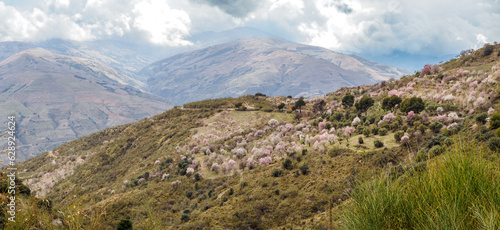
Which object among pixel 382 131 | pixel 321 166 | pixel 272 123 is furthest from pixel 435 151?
pixel 272 123

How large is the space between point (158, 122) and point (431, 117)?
57.4 m

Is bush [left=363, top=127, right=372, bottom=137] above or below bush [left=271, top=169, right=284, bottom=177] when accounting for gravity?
above

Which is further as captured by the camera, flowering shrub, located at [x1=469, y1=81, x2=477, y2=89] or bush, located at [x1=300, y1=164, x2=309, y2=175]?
flowering shrub, located at [x1=469, y1=81, x2=477, y2=89]

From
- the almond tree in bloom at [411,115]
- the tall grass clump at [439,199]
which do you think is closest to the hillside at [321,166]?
the tall grass clump at [439,199]

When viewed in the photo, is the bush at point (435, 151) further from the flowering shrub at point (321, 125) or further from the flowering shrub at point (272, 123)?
the flowering shrub at point (272, 123)

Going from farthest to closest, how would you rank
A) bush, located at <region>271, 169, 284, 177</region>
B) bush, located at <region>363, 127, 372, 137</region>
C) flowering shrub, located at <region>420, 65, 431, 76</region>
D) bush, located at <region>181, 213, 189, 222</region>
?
flowering shrub, located at <region>420, 65, 431, 76</region>, bush, located at <region>363, 127, 372, 137</region>, bush, located at <region>271, 169, 284, 177</region>, bush, located at <region>181, 213, 189, 222</region>

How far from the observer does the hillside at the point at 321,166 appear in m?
3.38

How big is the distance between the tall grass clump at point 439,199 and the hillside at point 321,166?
2 cm

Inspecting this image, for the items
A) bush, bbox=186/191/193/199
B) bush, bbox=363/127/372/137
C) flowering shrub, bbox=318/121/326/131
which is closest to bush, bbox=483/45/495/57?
flowering shrub, bbox=318/121/326/131

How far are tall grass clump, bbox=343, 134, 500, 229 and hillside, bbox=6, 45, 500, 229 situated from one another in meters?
0.02

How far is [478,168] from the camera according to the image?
10.3ft

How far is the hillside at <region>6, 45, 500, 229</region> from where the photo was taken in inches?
133

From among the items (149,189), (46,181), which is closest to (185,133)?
(149,189)

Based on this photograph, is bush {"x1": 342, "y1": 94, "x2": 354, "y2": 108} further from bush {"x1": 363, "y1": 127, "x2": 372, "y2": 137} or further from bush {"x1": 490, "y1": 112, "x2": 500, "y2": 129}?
bush {"x1": 490, "y1": 112, "x2": 500, "y2": 129}
